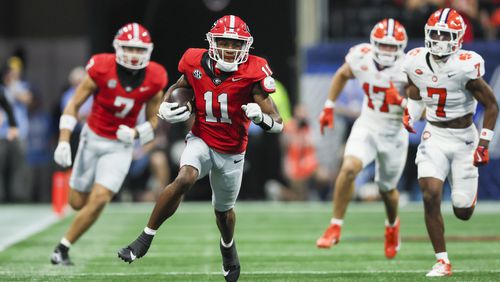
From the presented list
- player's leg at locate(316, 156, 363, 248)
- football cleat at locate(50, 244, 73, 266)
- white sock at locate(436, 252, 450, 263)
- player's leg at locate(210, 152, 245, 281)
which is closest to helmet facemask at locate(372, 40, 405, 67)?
player's leg at locate(316, 156, 363, 248)

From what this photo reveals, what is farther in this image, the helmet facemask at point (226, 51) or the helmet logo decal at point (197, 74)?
the helmet logo decal at point (197, 74)

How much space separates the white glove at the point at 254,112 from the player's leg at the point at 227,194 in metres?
0.53

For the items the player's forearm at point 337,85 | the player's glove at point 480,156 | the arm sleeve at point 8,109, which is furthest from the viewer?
the arm sleeve at point 8,109

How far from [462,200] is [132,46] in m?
2.89

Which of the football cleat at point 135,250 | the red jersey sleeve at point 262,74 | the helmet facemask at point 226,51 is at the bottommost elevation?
the football cleat at point 135,250

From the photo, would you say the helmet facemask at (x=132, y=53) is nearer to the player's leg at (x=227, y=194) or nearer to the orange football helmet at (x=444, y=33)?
the player's leg at (x=227, y=194)

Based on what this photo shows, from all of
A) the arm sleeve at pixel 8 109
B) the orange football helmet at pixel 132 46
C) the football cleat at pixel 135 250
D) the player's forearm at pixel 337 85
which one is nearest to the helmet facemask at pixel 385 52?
the player's forearm at pixel 337 85

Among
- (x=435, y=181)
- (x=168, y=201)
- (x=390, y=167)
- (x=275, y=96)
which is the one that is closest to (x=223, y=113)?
(x=168, y=201)

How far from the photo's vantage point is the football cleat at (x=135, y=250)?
272 inches

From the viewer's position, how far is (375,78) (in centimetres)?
937

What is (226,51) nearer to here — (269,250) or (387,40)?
(387,40)

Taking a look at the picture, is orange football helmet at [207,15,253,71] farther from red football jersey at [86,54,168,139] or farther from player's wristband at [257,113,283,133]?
red football jersey at [86,54,168,139]

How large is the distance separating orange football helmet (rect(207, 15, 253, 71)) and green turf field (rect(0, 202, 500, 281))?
1512mm

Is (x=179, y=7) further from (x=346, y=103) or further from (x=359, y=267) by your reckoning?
(x=359, y=267)
